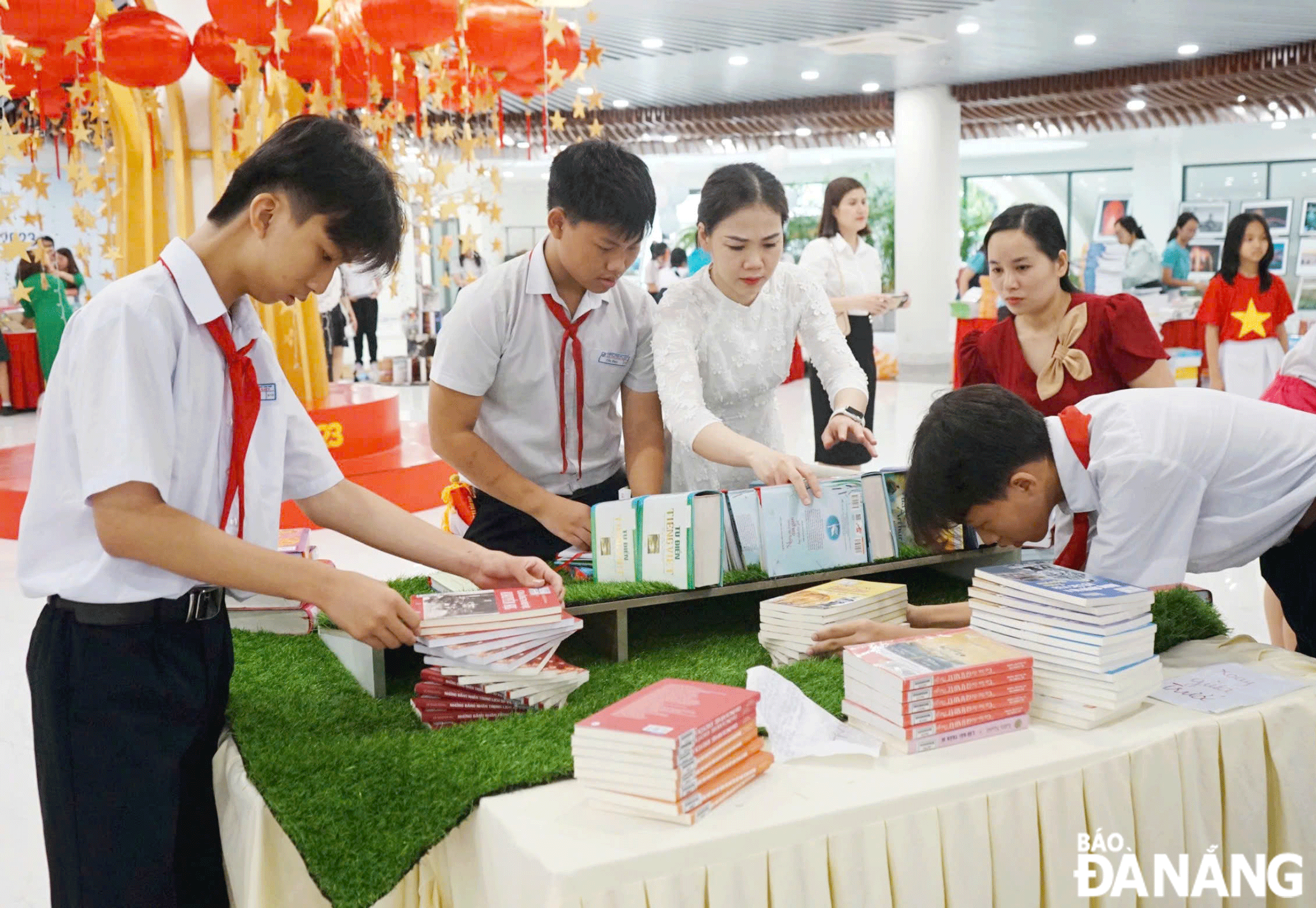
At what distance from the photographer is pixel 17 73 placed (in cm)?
570

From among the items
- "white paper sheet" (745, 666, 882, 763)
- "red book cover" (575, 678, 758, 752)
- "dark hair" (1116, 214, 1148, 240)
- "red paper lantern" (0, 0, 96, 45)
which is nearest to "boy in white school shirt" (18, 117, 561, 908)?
"red book cover" (575, 678, 758, 752)

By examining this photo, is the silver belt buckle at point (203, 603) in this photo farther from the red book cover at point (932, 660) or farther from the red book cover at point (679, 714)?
the red book cover at point (932, 660)

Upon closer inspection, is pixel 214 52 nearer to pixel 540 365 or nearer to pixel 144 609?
pixel 540 365

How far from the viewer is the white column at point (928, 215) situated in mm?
13055

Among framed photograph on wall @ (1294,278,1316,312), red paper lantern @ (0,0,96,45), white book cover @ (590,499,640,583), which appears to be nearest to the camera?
white book cover @ (590,499,640,583)

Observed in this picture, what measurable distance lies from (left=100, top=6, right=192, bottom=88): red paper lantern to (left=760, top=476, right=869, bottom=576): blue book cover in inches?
168

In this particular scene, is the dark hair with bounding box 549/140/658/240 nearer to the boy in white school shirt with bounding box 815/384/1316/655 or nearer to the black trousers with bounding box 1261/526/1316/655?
the boy in white school shirt with bounding box 815/384/1316/655

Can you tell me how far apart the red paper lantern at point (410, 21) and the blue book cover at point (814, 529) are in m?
3.39

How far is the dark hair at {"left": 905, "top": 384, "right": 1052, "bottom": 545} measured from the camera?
1.87 metres

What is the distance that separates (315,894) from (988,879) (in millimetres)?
984

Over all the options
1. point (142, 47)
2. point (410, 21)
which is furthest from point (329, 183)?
point (142, 47)

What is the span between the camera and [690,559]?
2.15 meters

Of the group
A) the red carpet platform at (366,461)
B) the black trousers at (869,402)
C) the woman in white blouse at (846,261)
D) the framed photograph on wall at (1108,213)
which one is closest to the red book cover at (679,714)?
the black trousers at (869,402)

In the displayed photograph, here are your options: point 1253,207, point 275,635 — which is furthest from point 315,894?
point 1253,207
